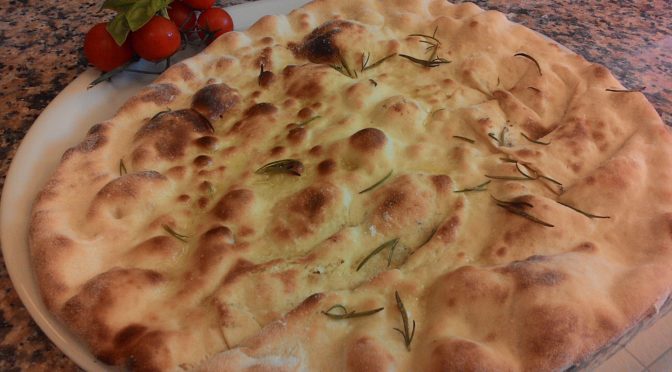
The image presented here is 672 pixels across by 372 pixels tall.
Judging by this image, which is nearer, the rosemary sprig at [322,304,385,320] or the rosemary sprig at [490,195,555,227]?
the rosemary sprig at [322,304,385,320]

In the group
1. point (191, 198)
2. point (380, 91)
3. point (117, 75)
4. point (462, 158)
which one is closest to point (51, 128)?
point (117, 75)

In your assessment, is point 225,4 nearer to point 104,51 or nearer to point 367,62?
point 104,51

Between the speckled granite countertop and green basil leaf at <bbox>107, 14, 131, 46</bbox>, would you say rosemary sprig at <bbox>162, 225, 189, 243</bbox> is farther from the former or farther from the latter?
green basil leaf at <bbox>107, 14, 131, 46</bbox>

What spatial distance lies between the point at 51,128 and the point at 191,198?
22.1 inches

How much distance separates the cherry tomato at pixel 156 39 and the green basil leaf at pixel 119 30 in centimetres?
3

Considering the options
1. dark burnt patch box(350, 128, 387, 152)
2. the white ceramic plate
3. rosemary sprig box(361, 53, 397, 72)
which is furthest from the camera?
rosemary sprig box(361, 53, 397, 72)

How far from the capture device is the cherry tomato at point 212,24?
1.98 metres

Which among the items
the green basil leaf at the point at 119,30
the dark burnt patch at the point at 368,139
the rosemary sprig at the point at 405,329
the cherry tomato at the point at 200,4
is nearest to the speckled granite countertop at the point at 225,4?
the green basil leaf at the point at 119,30

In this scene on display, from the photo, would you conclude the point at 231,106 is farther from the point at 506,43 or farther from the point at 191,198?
the point at 506,43

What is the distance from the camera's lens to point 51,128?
5.24ft

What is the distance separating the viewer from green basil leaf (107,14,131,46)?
1813 millimetres

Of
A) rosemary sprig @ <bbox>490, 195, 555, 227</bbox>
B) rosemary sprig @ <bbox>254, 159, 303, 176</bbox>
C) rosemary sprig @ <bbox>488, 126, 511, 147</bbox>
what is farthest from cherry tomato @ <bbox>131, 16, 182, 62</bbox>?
rosemary sprig @ <bbox>490, 195, 555, 227</bbox>

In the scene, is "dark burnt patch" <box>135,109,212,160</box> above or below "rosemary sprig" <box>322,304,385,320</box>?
above

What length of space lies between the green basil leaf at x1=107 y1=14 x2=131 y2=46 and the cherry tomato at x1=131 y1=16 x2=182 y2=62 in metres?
0.03
